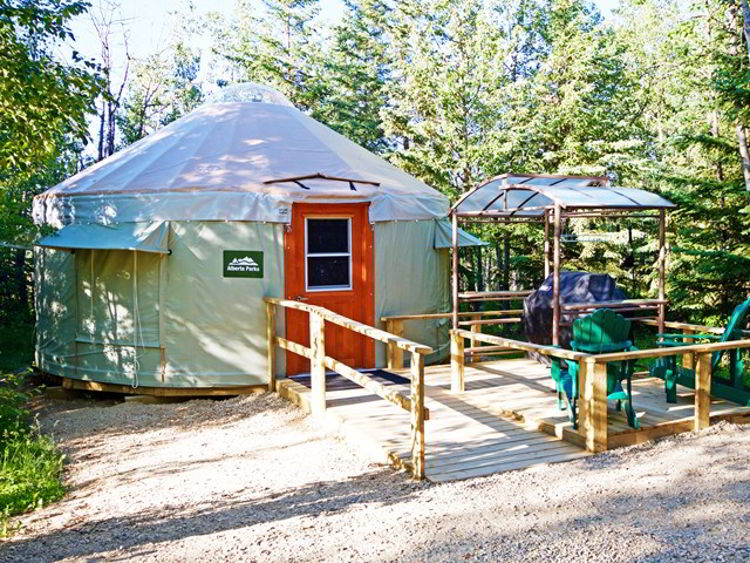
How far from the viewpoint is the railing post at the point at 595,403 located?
4684 millimetres

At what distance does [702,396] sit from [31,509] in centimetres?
484

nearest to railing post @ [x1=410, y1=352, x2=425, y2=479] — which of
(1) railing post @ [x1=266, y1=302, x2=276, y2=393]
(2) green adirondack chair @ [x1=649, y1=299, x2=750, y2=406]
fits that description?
(2) green adirondack chair @ [x1=649, y1=299, x2=750, y2=406]

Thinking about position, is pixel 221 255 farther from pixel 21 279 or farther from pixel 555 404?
pixel 21 279

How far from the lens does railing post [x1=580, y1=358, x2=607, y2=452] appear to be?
4684mm

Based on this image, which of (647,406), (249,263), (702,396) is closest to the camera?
(702,396)

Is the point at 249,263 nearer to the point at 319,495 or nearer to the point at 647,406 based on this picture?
the point at 319,495

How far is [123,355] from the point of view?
738 centimetres

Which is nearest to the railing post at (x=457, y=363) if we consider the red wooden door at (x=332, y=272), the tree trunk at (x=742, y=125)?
the red wooden door at (x=332, y=272)

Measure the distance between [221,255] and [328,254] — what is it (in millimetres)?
1158

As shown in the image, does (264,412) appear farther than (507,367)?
No

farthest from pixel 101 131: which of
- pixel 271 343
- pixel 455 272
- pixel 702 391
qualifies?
pixel 702 391

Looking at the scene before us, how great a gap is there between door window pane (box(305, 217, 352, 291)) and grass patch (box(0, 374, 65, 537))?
120 inches

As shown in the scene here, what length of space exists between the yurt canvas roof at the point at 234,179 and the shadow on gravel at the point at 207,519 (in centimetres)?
349

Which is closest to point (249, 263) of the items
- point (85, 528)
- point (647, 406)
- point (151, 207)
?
point (151, 207)
